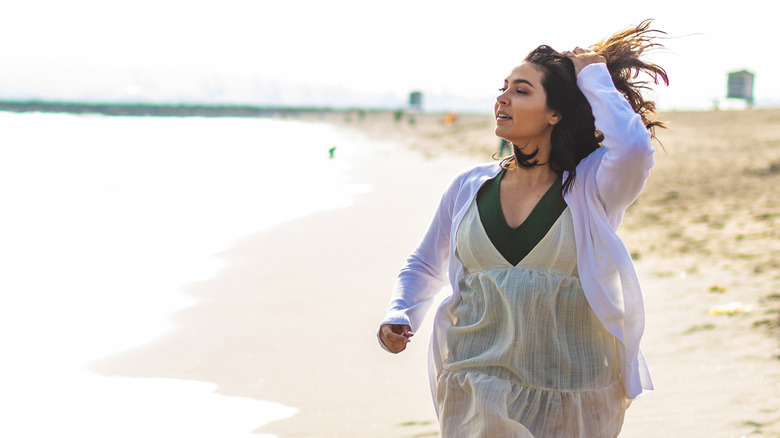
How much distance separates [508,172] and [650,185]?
12.6 metres

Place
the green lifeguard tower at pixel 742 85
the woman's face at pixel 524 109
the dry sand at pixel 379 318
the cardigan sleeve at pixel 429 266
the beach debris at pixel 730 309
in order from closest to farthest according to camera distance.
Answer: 1. the woman's face at pixel 524 109
2. the cardigan sleeve at pixel 429 266
3. the dry sand at pixel 379 318
4. the beach debris at pixel 730 309
5. the green lifeguard tower at pixel 742 85

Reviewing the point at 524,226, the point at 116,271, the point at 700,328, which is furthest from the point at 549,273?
the point at 116,271

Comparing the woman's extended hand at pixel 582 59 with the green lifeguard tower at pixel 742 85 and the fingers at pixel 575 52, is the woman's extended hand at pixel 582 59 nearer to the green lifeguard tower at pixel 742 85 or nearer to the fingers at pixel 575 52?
the fingers at pixel 575 52

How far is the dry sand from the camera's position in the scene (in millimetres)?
4297

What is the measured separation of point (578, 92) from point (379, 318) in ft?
13.5

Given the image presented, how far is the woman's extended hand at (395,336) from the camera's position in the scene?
2.46 m

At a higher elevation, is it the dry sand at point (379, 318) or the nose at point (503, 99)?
the nose at point (503, 99)

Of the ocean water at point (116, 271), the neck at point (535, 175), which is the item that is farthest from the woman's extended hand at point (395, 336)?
the ocean water at point (116, 271)

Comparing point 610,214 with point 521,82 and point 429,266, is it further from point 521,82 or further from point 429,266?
point 429,266

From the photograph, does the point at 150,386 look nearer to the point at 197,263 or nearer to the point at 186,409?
the point at 186,409

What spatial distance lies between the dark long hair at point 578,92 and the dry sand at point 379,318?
81.7 inches

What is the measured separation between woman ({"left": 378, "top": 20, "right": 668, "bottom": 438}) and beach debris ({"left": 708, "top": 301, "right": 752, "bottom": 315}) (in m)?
3.98

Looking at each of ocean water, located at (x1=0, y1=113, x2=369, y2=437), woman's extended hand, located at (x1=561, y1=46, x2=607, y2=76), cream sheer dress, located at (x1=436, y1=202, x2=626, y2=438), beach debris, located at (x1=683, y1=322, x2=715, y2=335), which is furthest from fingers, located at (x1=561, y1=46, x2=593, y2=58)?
beach debris, located at (x1=683, y1=322, x2=715, y2=335)

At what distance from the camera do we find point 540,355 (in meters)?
2.27
